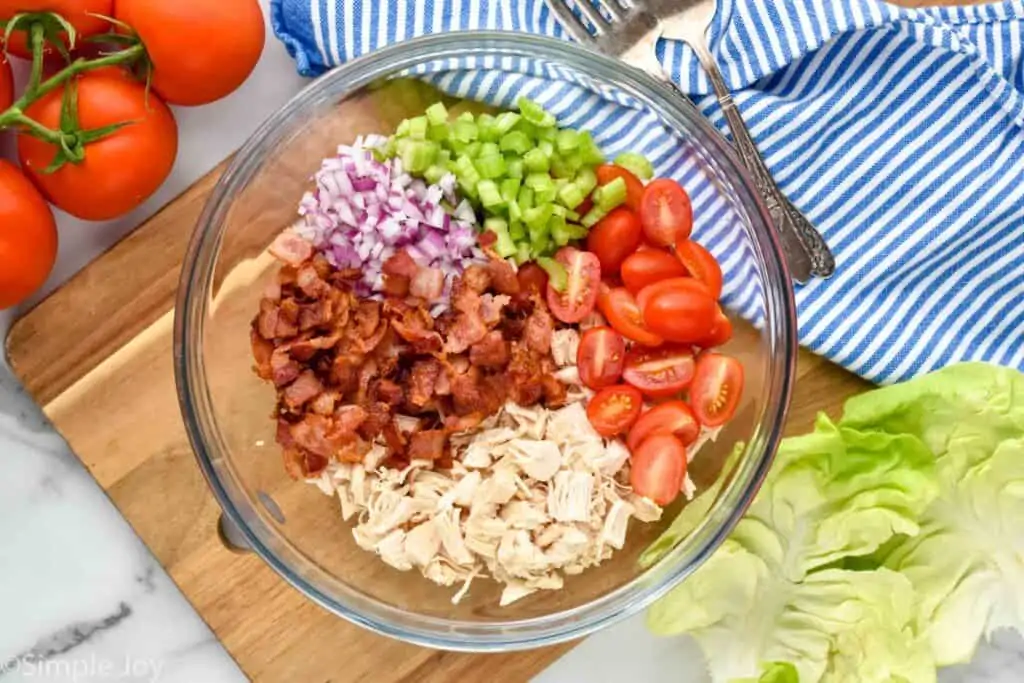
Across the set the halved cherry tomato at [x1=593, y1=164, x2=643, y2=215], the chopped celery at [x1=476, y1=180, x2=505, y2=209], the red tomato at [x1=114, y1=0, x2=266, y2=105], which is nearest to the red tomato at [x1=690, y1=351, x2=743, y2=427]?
the halved cherry tomato at [x1=593, y1=164, x2=643, y2=215]

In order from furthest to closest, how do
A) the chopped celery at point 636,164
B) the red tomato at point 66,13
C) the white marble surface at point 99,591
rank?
1. the white marble surface at point 99,591
2. the chopped celery at point 636,164
3. the red tomato at point 66,13

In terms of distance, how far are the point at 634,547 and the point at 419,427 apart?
1.06 feet

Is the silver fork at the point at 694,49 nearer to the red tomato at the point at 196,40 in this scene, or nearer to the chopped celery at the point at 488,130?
the chopped celery at the point at 488,130

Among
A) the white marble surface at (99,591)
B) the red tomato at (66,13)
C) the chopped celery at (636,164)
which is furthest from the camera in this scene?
the white marble surface at (99,591)

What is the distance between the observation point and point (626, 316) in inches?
55.5

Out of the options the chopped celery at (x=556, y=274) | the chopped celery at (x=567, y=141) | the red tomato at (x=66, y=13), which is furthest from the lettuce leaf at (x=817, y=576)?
the red tomato at (x=66, y=13)

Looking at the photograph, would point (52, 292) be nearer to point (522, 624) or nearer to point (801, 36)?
point (522, 624)

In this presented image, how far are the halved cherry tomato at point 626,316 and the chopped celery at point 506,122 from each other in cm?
24

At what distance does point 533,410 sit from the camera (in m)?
1.41

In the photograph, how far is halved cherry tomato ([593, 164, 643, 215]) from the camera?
1443 millimetres

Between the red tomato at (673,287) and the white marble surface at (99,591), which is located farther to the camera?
the white marble surface at (99,591)

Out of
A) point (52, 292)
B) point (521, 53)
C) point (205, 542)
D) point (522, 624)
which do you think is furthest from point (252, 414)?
point (521, 53)

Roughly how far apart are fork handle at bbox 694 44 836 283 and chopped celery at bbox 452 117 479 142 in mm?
316

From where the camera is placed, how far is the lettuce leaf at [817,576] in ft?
4.84
